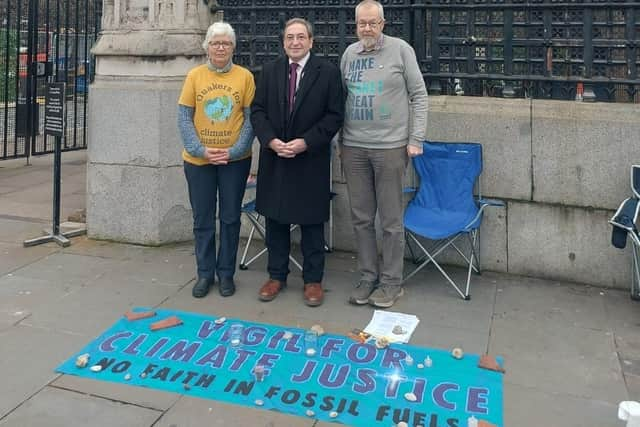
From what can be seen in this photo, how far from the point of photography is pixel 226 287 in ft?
16.0

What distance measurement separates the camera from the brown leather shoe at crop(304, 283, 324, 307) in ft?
15.3

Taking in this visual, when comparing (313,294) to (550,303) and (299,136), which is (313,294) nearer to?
(299,136)

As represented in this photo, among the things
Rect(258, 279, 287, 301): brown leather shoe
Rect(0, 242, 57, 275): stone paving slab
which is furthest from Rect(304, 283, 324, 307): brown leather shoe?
Rect(0, 242, 57, 275): stone paving slab

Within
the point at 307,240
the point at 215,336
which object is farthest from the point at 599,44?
the point at 215,336

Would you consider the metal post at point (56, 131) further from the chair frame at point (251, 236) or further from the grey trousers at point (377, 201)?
the grey trousers at point (377, 201)

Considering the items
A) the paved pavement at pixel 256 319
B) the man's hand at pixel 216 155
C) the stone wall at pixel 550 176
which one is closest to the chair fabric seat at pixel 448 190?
the stone wall at pixel 550 176

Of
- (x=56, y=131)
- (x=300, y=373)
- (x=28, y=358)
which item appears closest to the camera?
(x=300, y=373)

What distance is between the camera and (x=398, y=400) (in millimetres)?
3379

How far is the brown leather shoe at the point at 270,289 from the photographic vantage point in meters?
4.76

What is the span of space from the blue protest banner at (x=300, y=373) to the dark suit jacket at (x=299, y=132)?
911mm

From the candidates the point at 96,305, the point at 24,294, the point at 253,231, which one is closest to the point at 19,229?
the point at 24,294

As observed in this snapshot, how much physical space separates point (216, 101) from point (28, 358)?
84.2 inches

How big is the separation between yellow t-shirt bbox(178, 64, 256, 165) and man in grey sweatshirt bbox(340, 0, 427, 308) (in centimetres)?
80

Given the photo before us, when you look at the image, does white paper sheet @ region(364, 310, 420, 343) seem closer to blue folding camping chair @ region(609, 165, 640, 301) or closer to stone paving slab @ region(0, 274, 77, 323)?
blue folding camping chair @ region(609, 165, 640, 301)
